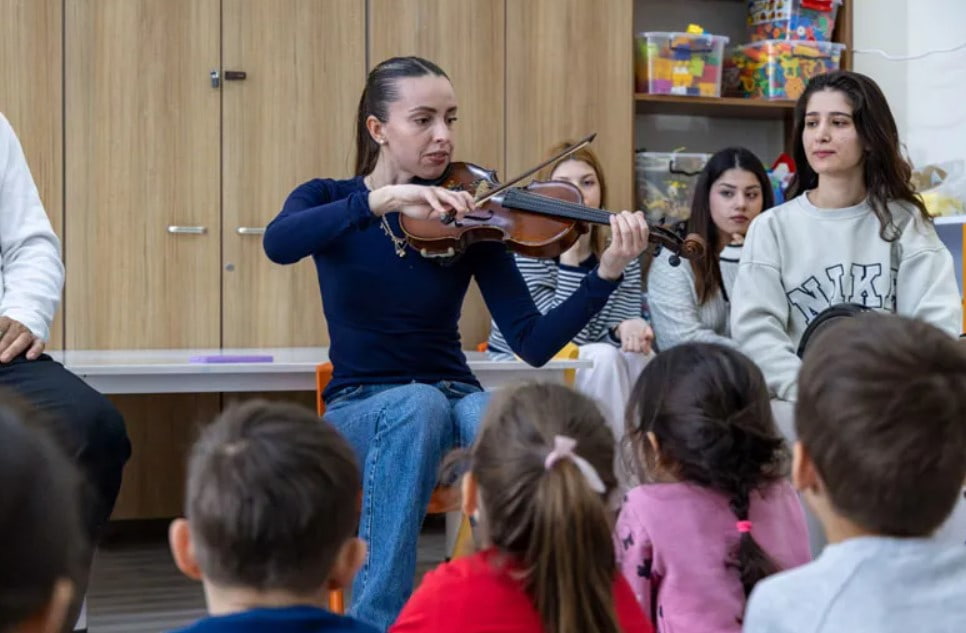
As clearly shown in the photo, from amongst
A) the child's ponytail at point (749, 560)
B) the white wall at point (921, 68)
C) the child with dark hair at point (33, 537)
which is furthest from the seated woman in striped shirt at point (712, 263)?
the child with dark hair at point (33, 537)

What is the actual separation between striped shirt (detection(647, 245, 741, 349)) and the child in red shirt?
206 cm

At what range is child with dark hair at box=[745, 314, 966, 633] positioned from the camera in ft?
3.03

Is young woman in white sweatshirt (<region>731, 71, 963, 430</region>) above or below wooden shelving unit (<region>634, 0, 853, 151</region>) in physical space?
below

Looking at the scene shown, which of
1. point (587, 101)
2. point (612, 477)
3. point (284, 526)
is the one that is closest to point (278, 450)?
point (284, 526)

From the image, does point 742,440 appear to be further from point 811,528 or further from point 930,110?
point 930,110

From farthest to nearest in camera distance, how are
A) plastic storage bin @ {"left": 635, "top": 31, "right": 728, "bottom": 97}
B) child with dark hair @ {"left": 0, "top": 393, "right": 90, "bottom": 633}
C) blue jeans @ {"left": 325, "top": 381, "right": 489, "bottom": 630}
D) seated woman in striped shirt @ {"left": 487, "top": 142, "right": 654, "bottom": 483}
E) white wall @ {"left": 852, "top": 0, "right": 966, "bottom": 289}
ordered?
white wall @ {"left": 852, "top": 0, "right": 966, "bottom": 289} < plastic storage bin @ {"left": 635, "top": 31, "right": 728, "bottom": 97} < seated woman in striped shirt @ {"left": 487, "top": 142, "right": 654, "bottom": 483} < blue jeans @ {"left": 325, "top": 381, "right": 489, "bottom": 630} < child with dark hair @ {"left": 0, "top": 393, "right": 90, "bottom": 633}

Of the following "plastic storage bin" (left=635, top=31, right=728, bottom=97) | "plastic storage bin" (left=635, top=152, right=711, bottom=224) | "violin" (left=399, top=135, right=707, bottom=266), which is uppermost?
"plastic storage bin" (left=635, top=31, right=728, bottom=97)

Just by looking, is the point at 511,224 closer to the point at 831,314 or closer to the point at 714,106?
the point at 831,314

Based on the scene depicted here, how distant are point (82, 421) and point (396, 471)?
1.73 feet

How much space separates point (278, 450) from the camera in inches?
35.7

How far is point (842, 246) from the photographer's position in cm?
232

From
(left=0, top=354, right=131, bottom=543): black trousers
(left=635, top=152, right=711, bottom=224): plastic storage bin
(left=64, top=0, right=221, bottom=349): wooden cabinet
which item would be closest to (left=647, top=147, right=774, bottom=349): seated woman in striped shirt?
(left=635, top=152, right=711, bottom=224): plastic storage bin

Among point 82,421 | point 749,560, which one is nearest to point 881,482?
point 749,560

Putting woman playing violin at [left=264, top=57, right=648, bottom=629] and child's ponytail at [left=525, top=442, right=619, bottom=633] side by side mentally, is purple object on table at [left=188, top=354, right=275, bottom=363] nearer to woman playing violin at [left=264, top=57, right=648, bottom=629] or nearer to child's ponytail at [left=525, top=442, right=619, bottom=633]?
woman playing violin at [left=264, top=57, right=648, bottom=629]
